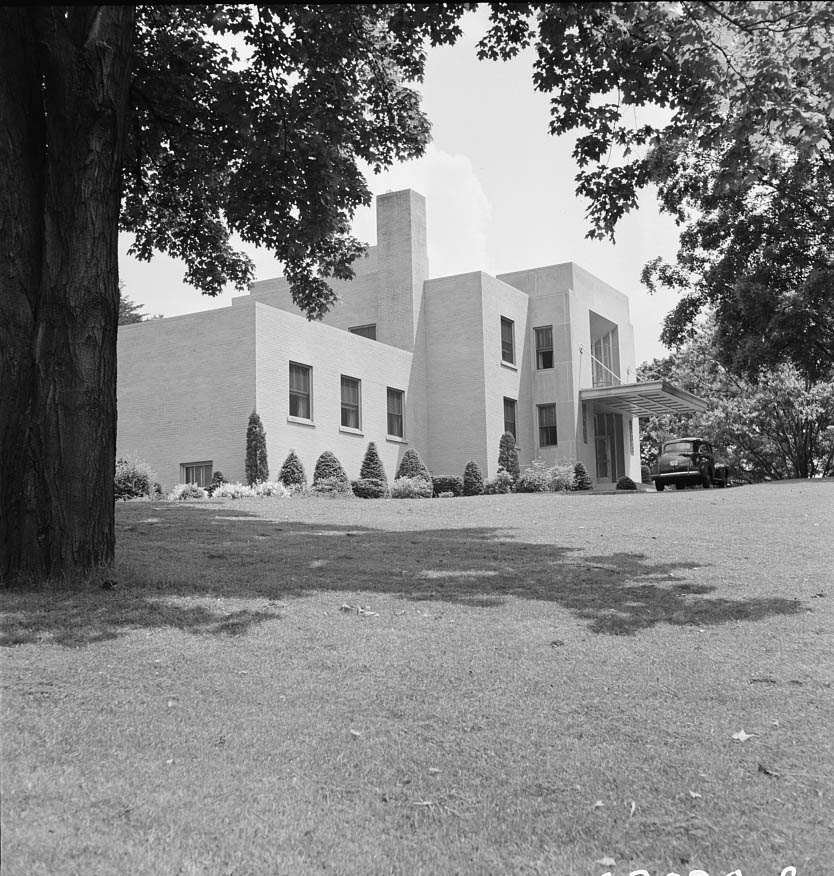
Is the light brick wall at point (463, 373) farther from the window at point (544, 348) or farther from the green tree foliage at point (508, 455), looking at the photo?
the window at point (544, 348)

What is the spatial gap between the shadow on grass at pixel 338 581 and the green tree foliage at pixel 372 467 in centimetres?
1426

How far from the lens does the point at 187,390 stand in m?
26.5

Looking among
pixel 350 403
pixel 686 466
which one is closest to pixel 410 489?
pixel 350 403

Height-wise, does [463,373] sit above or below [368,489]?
above

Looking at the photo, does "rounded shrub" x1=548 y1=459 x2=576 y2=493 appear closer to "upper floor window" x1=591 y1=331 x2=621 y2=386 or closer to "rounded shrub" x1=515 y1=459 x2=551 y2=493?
"rounded shrub" x1=515 y1=459 x2=551 y2=493

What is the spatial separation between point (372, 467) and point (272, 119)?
1626 cm

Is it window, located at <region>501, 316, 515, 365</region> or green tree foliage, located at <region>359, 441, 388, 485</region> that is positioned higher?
window, located at <region>501, 316, 515, 365</region>

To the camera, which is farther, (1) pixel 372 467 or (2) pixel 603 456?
(2) pixel 603 456

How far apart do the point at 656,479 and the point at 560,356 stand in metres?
7.32

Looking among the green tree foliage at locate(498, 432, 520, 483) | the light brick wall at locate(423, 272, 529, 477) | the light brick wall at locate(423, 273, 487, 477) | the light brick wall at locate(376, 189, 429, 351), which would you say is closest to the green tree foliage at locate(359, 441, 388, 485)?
the light brick wall at locate(423, 273, 487, 477)

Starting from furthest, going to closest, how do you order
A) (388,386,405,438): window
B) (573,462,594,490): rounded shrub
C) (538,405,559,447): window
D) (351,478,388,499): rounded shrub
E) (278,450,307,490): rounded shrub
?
(538,405,559,447): window → (573,462,594,490): rounded shrub → (388,386,405,438): window → (351,478,388,499): rounded shrub → (278,450,307,490): rounded shrub

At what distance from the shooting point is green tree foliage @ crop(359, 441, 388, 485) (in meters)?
28.7

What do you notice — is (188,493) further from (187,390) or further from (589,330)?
(589,330)

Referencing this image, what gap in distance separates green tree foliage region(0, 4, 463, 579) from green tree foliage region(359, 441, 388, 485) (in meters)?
12.5
